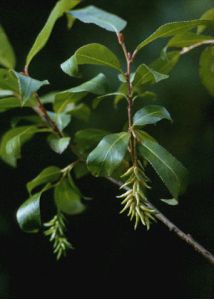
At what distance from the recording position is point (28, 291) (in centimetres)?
172

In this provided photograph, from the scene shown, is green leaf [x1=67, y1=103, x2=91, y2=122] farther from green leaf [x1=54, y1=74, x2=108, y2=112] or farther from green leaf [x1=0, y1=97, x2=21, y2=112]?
green leaf [x1=0, y1=97, x2=21, y2=112]

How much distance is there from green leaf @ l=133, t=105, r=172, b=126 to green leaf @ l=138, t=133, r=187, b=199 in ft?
0.11

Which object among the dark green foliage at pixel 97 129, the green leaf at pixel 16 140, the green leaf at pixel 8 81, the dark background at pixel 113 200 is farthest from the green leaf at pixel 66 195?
the dark background at pixel 113 200

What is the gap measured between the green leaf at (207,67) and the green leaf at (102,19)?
194 millimetres

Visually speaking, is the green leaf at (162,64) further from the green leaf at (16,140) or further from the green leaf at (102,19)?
the green leaf at (16,140)

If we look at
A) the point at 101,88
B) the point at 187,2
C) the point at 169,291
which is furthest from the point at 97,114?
the point at 101,88

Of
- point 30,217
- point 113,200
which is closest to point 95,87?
point 30,217

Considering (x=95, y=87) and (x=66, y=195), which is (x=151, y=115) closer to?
(x=95, y=87)

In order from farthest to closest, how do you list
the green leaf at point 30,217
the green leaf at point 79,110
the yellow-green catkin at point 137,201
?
1. the green leaf at point 79,110
2. the green leaf at point 30,217
3. the yellow-green catkin at point 137,201

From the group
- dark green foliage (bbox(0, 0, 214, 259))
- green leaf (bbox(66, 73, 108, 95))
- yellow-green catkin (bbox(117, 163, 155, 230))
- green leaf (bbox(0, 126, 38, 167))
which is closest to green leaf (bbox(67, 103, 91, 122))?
dark green foliage (bbox(0, 0, 214, 259))

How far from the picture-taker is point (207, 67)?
1.07 meters

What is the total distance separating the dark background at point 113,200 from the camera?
165 cm

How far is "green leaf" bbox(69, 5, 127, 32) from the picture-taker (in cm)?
94

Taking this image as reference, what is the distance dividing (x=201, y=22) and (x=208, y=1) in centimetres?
93
